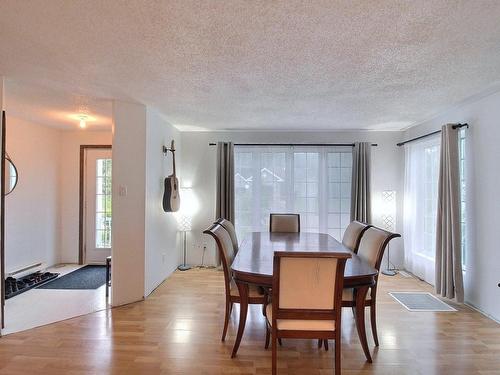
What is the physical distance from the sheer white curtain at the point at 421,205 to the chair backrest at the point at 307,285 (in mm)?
3030

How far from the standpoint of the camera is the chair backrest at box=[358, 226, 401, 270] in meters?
2.51

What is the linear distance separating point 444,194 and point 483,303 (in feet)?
4.17

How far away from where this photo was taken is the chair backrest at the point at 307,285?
195 cm

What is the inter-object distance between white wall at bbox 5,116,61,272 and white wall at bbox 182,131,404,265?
2231 millimetres

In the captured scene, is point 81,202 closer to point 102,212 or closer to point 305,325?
point 102,212

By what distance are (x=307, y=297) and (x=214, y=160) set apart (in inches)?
140

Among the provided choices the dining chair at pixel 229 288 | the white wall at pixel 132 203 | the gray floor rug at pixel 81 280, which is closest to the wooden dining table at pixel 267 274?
the dining chair at pixel 229 288

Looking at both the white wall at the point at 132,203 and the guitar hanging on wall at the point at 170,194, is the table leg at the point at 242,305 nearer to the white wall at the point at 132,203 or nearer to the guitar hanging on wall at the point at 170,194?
the white wall at the point at 132,203

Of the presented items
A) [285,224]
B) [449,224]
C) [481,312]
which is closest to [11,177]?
[285,224]

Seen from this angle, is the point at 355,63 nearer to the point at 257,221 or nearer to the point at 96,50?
the point at 96,50

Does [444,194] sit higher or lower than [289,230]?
higher

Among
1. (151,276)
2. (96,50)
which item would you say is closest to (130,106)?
(96,50)

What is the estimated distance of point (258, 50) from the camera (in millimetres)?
2143

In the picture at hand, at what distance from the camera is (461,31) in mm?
1881
